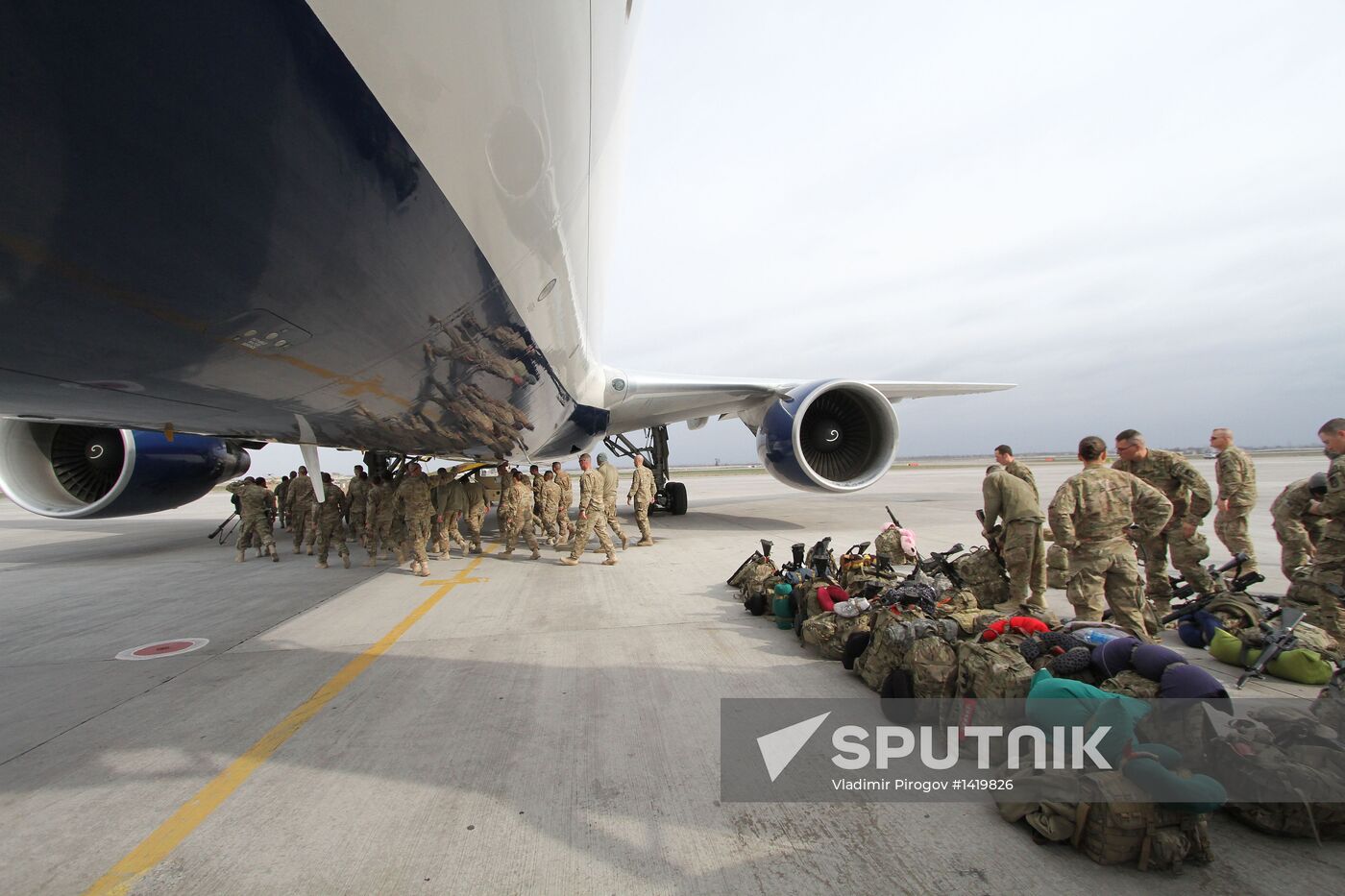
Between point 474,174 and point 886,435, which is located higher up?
point 474,174

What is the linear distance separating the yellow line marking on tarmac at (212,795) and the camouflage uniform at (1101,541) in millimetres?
4583

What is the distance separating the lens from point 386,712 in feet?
10.1

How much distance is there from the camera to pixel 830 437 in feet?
26.3

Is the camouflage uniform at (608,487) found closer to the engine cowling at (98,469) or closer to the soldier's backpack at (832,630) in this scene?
the soldier's backpack at (832,630)

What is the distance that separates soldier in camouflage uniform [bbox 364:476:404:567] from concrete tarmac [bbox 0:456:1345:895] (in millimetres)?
2677

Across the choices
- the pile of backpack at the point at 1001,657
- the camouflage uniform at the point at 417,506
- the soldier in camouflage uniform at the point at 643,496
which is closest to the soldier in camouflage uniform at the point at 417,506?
the camouflage uniform at the point at 417,506

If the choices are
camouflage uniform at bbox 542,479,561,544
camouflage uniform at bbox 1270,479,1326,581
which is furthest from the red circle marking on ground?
camouflage uniform at bbox 1270,479,1326,581

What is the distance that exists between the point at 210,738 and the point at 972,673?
358 centimetres

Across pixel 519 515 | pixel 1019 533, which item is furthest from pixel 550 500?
pixel 1019 533

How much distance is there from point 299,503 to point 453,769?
8.17 m

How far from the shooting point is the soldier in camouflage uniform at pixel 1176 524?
465 cm

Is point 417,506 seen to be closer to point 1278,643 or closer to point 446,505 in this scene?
point 446,505

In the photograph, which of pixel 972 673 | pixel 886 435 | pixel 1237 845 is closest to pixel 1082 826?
pixel 1237 845

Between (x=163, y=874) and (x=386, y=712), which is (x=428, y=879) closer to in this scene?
(x=163, y=874)
